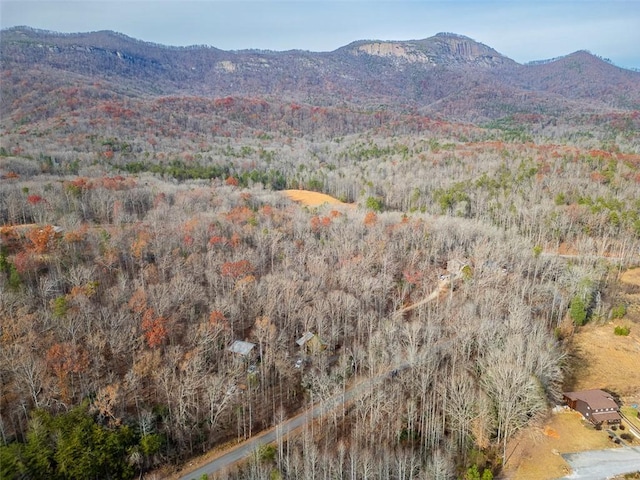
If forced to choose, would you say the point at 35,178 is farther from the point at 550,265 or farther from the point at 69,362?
the point at 550,265

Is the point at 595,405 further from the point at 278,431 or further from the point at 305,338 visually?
the point at 278,431

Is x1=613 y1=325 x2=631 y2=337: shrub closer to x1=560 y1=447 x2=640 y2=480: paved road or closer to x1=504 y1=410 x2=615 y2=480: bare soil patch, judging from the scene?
x1=504 y1=410 x2=615 y2=480: bare soil patch

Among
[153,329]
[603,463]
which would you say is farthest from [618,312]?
[153,329]

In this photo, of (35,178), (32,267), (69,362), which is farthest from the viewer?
(35,178)

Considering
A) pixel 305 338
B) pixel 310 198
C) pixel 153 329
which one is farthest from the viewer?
pixel 310 198

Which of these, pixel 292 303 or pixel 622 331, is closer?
pixel 292 303

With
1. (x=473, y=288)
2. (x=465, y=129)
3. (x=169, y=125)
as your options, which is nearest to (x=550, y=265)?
(x=473, y=288)

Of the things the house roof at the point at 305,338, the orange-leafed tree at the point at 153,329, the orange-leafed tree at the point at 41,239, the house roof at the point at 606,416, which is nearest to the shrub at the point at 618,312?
the house roof at the point at 606,416
